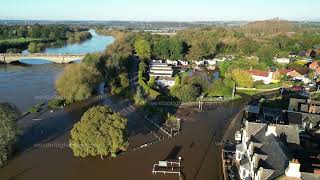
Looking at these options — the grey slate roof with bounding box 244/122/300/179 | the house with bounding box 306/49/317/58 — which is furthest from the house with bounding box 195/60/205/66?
the grey slate roof with bounding box 244/122/300/179

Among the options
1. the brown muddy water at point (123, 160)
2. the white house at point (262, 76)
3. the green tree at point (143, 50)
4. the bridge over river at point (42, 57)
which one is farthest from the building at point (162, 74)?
the bridge over river at point (42, 57)

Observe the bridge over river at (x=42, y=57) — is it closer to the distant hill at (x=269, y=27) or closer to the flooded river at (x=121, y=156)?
the flooded river at (x=121, y=156)

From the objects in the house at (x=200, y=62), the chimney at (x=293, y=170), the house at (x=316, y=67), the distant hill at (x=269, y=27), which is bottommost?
the chimney at (x=293, y=170)

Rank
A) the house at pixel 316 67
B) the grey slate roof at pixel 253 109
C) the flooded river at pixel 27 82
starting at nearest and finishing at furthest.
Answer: the grey slate roof at pixel 253 109, the flooded river at pixel 27 82, the house at pixel 316 67

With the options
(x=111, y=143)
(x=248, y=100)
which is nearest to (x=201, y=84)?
(x=248, y=100)

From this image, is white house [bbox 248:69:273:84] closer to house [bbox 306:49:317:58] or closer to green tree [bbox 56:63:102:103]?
green tree [bbox 56:63:102:103]

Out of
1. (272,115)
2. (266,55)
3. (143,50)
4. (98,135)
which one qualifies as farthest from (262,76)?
(98,135)
